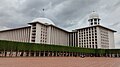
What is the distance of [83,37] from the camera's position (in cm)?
11094

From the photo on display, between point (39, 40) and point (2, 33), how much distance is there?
2613cm

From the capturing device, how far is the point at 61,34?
356ft

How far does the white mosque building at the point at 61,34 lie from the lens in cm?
9369

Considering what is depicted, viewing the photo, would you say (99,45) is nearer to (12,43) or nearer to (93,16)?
(93,16)

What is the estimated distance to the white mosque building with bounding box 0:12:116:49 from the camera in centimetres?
9369

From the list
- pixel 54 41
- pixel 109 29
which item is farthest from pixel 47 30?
pixel 109 29
